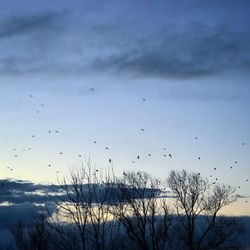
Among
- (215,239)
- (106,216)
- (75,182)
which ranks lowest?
(215,239)

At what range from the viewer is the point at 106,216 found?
2464 cm

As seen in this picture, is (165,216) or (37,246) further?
(37,246)

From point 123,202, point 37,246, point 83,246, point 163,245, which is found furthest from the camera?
point 37,246

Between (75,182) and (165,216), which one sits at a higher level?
(75,182)

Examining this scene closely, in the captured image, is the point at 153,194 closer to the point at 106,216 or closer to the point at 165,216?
the point at 165,216

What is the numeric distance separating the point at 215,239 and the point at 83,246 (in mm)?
21455

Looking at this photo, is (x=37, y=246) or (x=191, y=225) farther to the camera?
(x=37, y=246)

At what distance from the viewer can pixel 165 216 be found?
33.4m

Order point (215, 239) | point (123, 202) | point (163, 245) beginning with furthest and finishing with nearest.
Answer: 1. point (215, 239)
2. point (163, 245)
3. point (123, 202)

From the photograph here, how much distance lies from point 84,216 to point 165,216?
10.3 meters

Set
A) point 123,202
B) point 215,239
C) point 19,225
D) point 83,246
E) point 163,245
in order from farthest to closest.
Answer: point 19,225 < point 215,239 < point 163,245 < point 123,202 < point 83,246

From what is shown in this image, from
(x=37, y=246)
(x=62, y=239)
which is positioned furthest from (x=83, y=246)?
(x=37, y=246)

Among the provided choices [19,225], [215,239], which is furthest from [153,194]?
[19,225]

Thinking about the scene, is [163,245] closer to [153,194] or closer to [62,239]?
[153,194]
